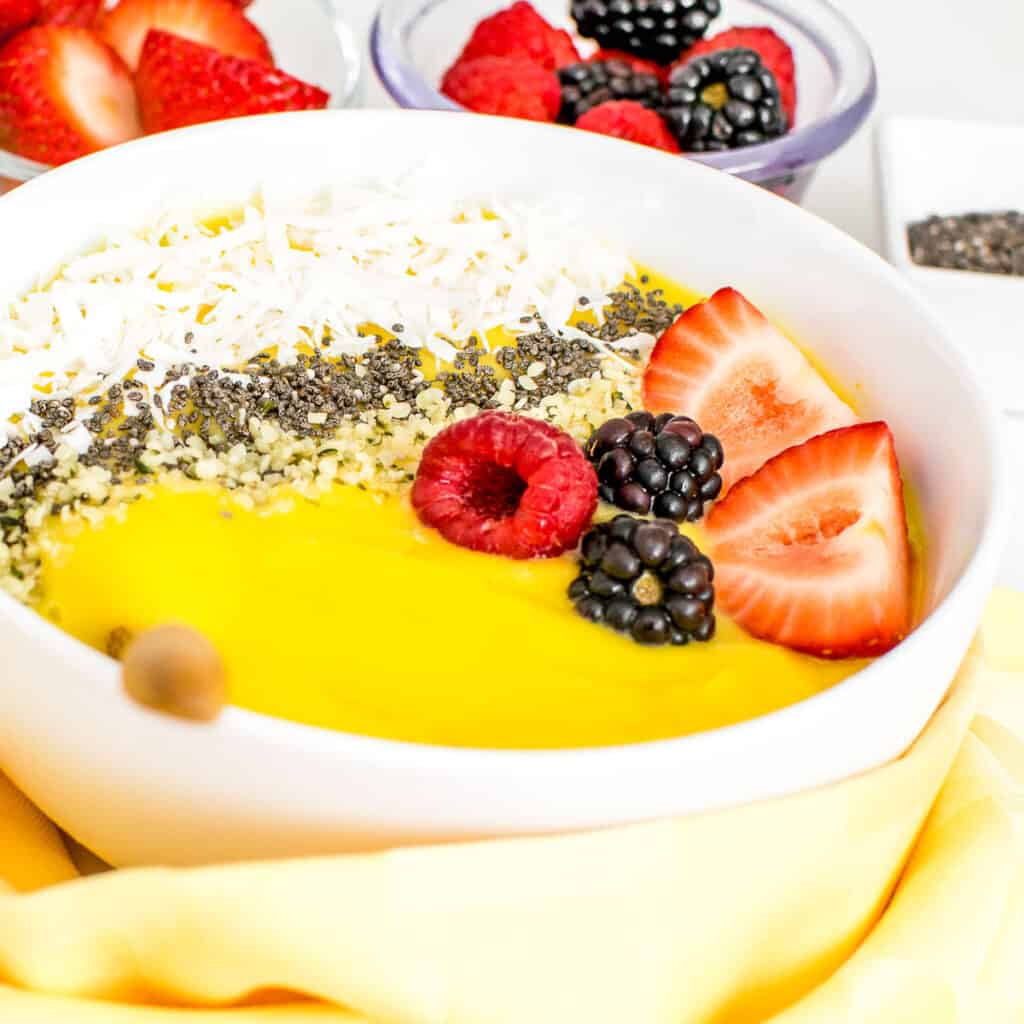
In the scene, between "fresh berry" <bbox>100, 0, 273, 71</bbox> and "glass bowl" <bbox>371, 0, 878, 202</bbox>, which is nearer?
"glass bowl" <bbox>371, 0, 878, 202</bbox>

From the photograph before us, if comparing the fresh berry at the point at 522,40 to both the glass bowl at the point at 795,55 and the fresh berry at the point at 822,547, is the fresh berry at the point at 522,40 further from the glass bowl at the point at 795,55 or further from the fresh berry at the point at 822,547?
the fresh berry at the point at 822,547

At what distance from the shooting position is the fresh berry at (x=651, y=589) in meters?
0.93

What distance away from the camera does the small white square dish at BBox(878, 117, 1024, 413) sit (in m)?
1.60

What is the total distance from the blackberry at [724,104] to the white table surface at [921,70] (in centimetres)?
27

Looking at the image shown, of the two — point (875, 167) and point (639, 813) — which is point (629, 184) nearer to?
point (875, 167)

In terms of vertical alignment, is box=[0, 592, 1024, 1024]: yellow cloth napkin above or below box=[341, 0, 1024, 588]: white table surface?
above

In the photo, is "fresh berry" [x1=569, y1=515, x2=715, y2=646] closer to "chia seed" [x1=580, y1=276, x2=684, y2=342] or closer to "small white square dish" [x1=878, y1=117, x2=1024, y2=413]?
"chia seed" [x1=580, y1=276, x2=684, y2=342]

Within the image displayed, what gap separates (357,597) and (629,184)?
59 cm

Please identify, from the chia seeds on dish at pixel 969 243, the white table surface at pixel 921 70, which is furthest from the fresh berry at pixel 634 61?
the chia seeds on dish at pixel 969 243

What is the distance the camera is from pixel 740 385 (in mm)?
1182

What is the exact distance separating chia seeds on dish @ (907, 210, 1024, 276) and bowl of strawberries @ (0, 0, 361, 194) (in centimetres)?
76

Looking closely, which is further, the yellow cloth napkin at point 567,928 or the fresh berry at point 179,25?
the fresh berry at point 179,25

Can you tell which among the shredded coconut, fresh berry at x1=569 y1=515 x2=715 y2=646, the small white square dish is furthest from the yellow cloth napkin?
the small white square dish

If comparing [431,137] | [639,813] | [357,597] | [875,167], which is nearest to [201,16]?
[431,137]
